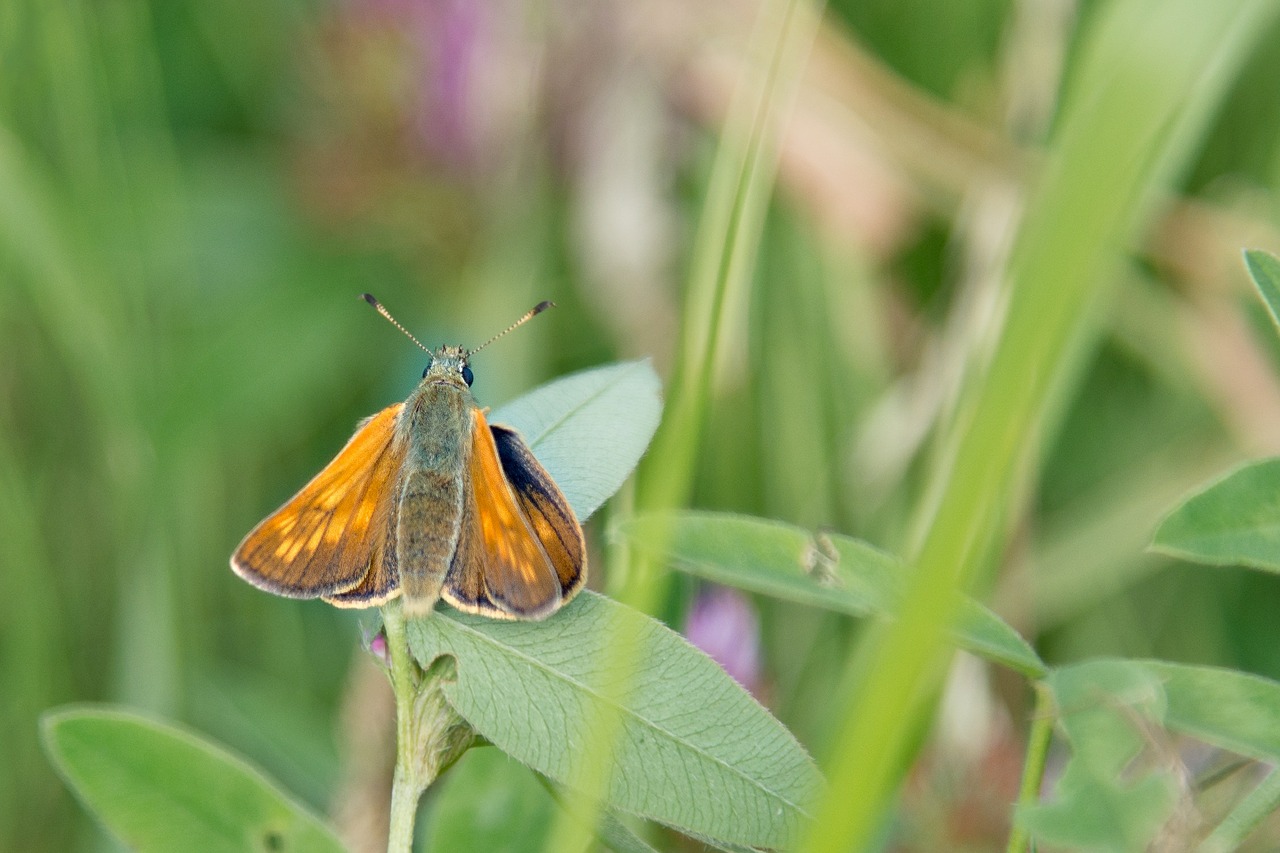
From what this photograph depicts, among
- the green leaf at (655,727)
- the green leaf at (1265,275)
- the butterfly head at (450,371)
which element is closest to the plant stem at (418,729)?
the green leaf at (655,727)

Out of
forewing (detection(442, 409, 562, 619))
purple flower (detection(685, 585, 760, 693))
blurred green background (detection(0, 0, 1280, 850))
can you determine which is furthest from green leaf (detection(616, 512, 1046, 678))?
blurred green background (detection(0, 0, 1280, 850))

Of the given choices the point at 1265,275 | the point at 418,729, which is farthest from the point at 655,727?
the point at 1265,275

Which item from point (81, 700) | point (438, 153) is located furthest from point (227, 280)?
point (81, 700)

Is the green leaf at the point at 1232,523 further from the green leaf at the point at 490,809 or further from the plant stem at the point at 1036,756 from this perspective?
the green leaf at the point at 490,809

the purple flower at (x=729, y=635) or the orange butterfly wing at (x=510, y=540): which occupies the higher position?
the orange butterfly wing at (x=510, y=540)

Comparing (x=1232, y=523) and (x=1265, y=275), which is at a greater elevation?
(x=1265, y=275)

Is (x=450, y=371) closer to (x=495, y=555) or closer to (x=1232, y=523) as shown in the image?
(x=495, y=555)

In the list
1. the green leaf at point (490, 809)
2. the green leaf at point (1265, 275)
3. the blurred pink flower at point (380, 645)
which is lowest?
the green leaf at point (490, 809)
